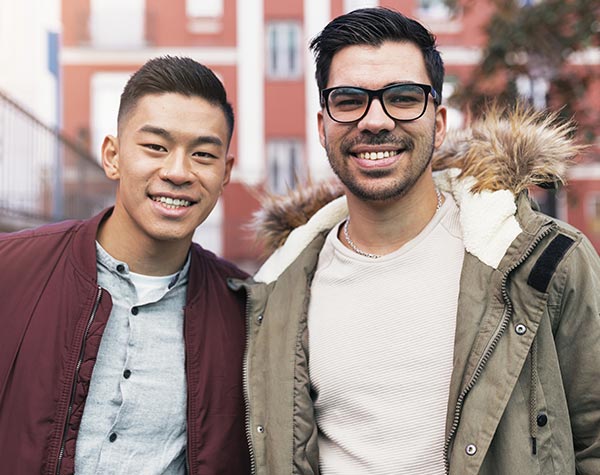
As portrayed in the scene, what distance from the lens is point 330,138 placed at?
9.61 feet

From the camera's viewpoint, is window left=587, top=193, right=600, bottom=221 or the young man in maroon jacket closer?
the young man in maroon jacket

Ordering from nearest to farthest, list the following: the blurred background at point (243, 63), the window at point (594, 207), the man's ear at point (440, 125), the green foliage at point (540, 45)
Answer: the man's ear at point (440, 125) → the green foliage at point (540, 45) → the blurred background at point (243, 63) → the window at point (594, 207)

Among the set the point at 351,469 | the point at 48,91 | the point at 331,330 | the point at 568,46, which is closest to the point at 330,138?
the point at 331,330

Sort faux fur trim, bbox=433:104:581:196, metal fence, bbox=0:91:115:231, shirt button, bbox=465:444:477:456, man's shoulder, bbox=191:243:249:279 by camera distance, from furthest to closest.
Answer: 1. metal fence, bbox=0:91:115:231
2. man's shoulder, bbox=191:243:249:279
3. faux fur trim, bbox=433:104:581:196
4. shirt button, bbox=465:444:477:456

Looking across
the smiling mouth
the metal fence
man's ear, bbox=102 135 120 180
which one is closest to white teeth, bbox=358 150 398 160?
the smiling mouth

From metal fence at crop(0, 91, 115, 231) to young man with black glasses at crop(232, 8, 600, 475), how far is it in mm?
4778

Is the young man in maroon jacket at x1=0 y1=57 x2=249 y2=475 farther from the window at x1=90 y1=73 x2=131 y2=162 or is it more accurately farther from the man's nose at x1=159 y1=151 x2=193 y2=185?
the window at x1=90 y1=73 x2=131 y2=162

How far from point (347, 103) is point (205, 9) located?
19.5 meters

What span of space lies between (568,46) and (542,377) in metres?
8.37

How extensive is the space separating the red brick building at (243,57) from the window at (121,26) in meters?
0.03

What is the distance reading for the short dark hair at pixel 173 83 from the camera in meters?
2.99

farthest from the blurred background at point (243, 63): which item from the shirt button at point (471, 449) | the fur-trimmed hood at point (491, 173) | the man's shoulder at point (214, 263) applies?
the shirt button at point (471, 449)

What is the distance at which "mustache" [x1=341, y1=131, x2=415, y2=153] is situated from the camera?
283 cm

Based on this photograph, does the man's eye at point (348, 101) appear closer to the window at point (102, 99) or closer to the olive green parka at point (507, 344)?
the olive green parka at point (507, 344)
